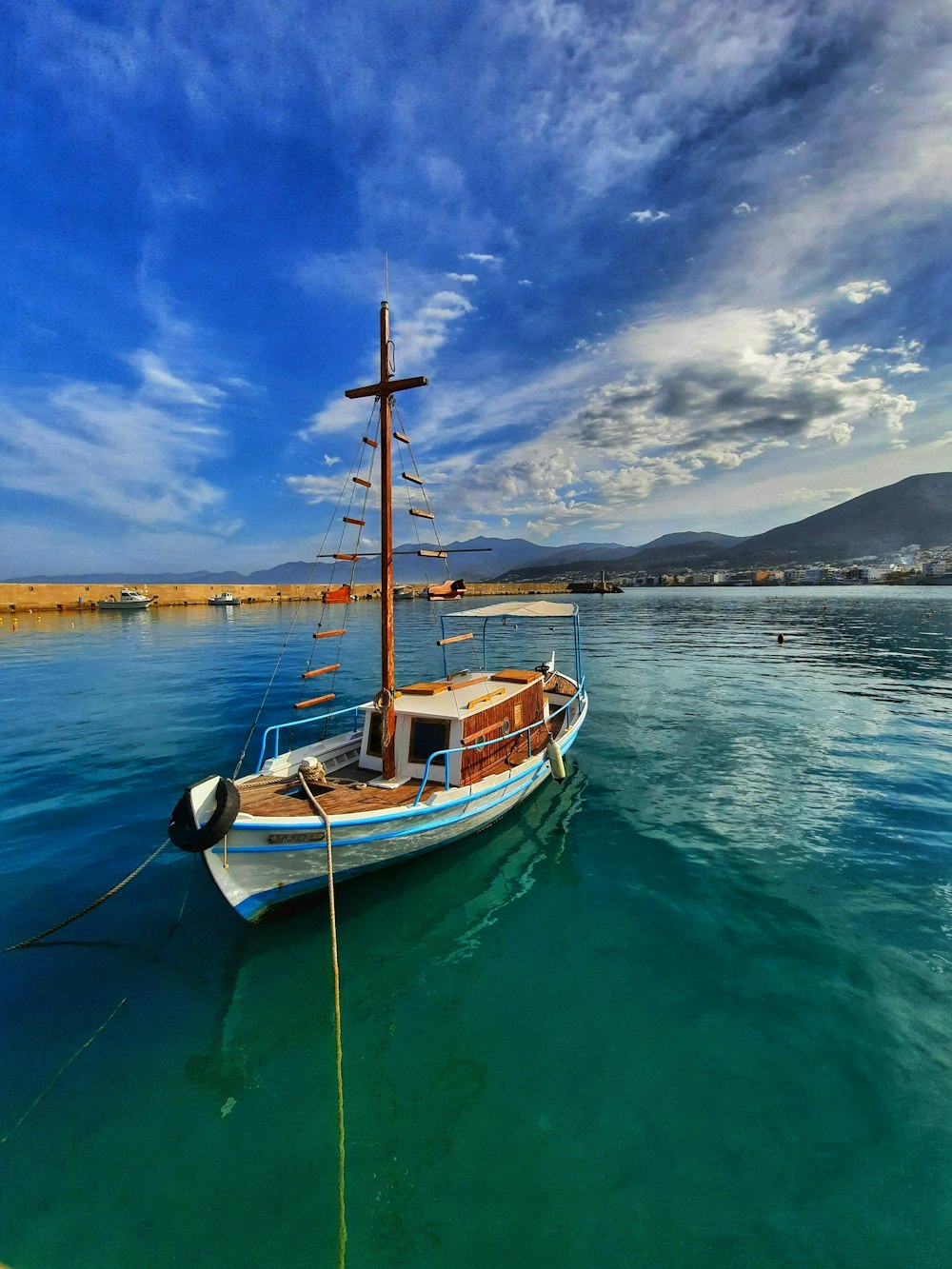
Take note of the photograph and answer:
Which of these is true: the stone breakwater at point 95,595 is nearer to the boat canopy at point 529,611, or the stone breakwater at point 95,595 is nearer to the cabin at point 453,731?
the boat canopy at point 529,611

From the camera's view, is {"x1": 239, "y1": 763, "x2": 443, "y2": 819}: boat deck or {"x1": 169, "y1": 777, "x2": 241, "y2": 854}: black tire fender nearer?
{"x1": 169, "y1": 777, "x2": 241, "y2": 854}: black tire fender

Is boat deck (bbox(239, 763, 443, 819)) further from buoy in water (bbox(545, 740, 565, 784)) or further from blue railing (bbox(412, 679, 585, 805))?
buoy in water (bbox(545, 740, 565, 784))

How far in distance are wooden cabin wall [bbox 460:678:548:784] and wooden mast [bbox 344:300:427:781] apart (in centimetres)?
183

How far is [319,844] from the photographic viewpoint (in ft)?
27.9

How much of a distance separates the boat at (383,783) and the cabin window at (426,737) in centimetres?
3

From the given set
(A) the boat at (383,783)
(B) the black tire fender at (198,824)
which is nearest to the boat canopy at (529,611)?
(A) the boat at (383,783)

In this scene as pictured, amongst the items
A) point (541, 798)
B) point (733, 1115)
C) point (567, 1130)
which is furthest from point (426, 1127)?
point (541, 798)

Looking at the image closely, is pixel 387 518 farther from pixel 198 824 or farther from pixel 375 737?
pixel 198 824

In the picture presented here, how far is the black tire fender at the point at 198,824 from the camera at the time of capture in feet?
24.2

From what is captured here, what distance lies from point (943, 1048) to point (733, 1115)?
3306 mm

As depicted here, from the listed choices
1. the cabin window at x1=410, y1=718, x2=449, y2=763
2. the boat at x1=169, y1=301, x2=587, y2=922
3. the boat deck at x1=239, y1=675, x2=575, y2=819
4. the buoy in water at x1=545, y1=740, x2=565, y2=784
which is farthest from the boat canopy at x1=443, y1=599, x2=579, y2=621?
the boat deck at x1=239, y1=675, x2=575, y2=819

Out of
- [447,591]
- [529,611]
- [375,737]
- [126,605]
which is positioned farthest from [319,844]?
[126,605]

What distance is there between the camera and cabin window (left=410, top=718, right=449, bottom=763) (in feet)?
37.6

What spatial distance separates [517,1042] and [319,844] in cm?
418
